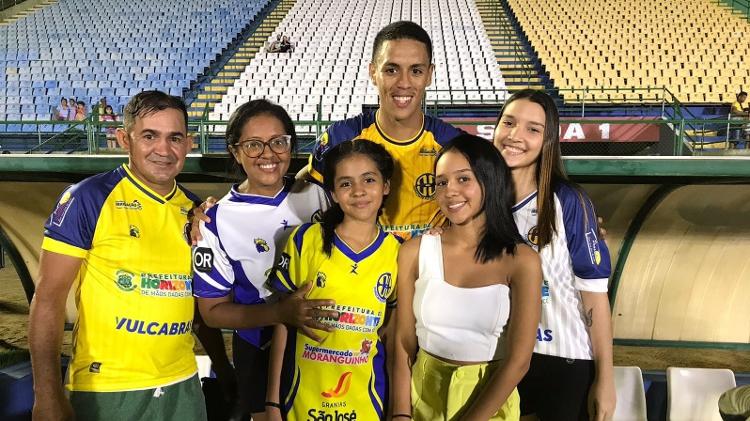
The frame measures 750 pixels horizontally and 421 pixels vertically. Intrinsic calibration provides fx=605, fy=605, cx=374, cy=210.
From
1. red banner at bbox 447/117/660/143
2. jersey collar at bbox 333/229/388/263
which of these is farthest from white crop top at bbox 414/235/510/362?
red banner at bbox 447/117/660/143

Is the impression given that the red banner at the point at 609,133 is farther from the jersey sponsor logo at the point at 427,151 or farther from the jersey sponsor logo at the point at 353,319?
the jersey sponsor logo at the point at 353,319

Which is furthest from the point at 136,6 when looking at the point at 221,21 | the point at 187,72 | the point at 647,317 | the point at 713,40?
the point at 647,317

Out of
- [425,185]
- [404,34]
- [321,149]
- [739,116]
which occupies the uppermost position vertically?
[739,116]

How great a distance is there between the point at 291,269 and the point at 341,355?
1.22 ft

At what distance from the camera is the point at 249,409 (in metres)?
2.54

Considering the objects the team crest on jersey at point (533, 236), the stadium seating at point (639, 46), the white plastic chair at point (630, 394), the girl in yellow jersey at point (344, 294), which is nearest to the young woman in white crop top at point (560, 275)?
the team crest on jersey at point (533, 236)

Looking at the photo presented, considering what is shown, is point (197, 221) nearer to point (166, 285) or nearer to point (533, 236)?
point (166, 285)

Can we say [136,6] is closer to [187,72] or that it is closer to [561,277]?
[187,72]

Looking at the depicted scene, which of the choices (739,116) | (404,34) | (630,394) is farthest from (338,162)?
(739,116)

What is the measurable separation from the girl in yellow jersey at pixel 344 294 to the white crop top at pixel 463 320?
18 cm

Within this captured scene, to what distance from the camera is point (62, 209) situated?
7.32 ft

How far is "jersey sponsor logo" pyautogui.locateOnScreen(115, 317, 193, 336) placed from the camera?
7.52 ft

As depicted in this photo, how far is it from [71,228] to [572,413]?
1.99 metres

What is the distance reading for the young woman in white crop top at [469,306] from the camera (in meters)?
2.09
